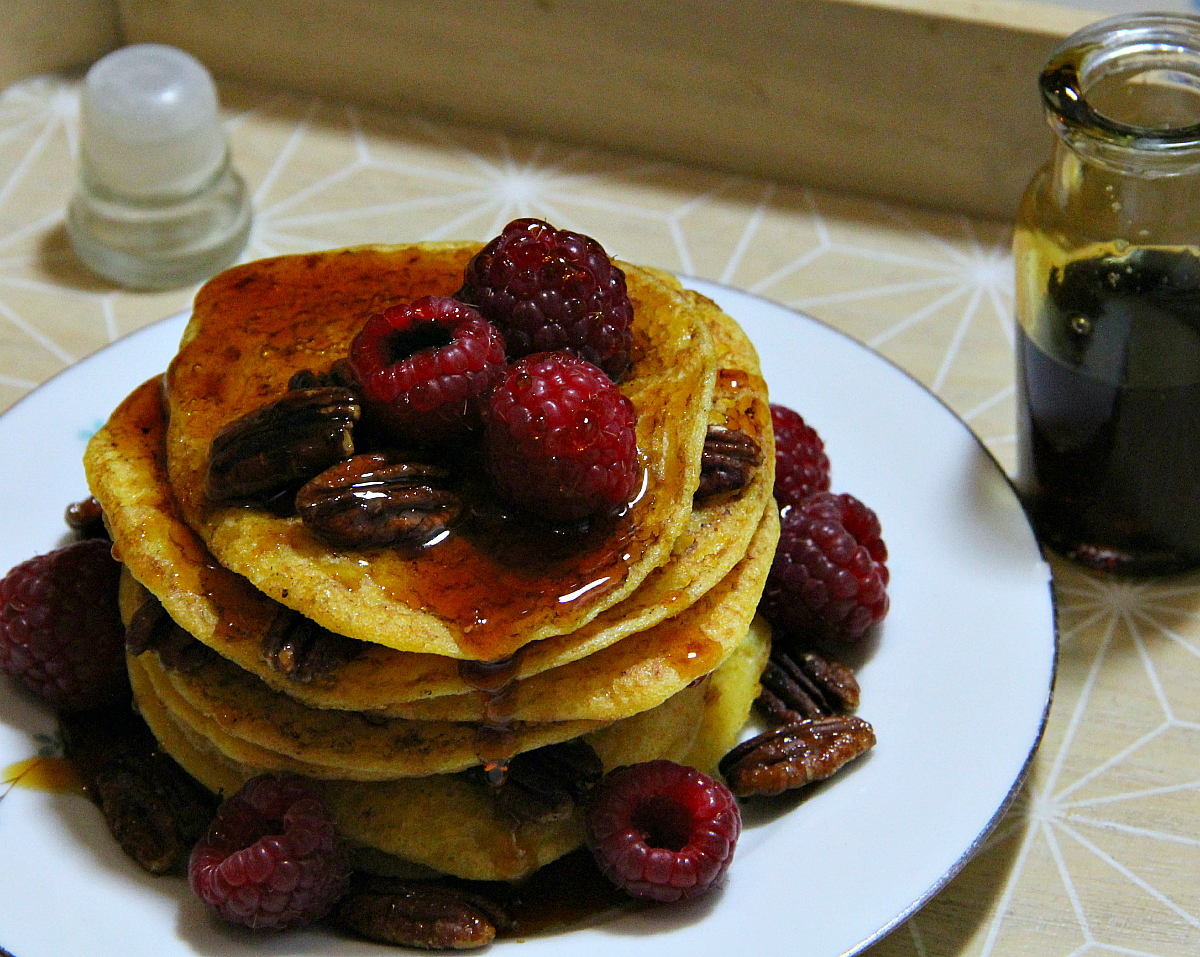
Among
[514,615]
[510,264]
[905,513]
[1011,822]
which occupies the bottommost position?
[1011,822]

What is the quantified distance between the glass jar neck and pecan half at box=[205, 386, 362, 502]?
1195 mm

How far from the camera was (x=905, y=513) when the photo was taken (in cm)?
229

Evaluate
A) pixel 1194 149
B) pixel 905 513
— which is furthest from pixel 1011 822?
pixel 1194 149

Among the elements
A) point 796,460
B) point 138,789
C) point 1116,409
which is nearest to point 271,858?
point 138,789

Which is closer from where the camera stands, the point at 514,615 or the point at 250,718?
the point at 514,615

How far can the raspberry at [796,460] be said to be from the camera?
7.23ft

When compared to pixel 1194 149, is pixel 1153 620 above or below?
below

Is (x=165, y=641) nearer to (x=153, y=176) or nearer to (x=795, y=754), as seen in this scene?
(x=795, y=754)

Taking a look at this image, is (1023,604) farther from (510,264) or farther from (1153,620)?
(510,264)

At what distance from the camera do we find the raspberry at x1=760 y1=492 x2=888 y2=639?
2.06 metres

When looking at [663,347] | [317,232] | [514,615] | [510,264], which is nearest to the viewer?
[514,615]

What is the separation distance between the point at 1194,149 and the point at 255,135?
7.61 feet

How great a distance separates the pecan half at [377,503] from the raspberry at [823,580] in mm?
600

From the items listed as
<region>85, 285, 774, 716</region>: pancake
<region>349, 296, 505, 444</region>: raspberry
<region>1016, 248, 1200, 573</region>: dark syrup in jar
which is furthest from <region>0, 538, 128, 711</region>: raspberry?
<region>1016, 248, 1200, 573</region>: dark syrup in jar
